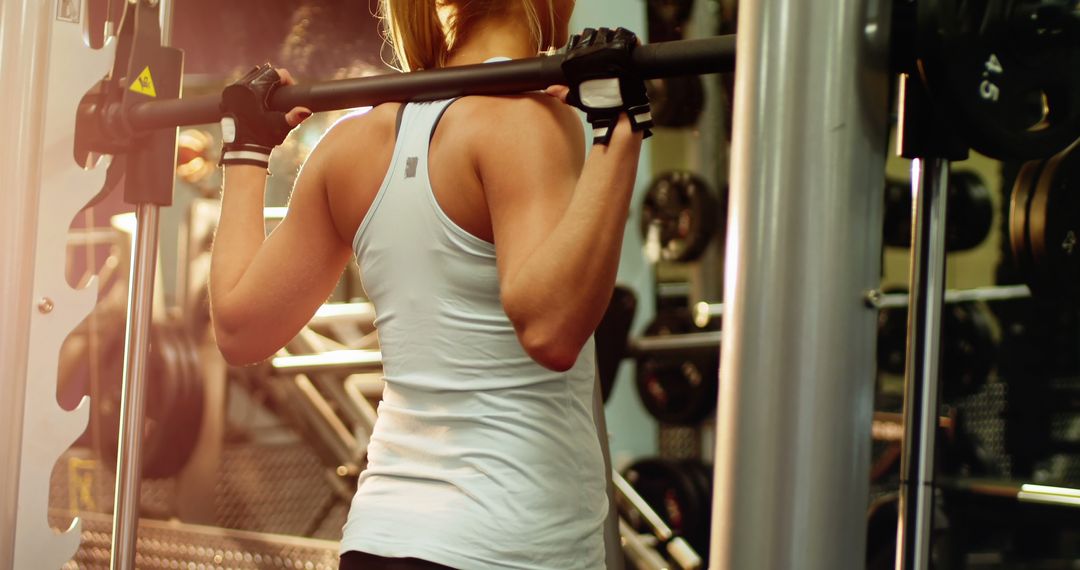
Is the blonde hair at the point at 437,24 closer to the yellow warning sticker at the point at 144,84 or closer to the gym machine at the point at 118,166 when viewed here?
the gym machine at the point at 118,166

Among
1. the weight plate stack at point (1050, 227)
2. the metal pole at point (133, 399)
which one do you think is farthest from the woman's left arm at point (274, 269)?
the weight plate stack at point (1050, 227)

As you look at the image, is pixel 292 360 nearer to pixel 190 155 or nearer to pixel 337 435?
pixel 337 435

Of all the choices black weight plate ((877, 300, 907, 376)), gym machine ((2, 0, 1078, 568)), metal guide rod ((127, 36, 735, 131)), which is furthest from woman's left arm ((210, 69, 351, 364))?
black weight plate ((877, 300, 907, 376))

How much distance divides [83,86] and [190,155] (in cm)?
279

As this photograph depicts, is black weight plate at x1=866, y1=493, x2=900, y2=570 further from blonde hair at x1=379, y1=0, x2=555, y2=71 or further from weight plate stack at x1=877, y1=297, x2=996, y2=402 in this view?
blonde hair at x1=379, y1=0, x2=555, y2=71

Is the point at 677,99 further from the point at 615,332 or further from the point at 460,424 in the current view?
the point at 460,424

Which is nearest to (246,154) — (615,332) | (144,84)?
(144,84)

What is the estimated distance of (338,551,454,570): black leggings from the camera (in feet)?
3.66

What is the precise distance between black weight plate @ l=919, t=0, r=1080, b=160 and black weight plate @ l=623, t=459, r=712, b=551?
3.21m

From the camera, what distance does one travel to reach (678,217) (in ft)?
14.3

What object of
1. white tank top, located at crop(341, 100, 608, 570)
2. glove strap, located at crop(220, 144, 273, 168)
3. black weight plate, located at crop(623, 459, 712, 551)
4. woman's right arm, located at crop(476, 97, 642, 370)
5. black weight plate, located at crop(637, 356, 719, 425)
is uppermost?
glove strap, located at crop(220, 144, 273, 168)

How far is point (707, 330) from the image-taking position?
15.6 ft

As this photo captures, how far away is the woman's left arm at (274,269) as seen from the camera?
1.36m

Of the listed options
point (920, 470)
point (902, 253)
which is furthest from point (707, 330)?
point (920, 470)
